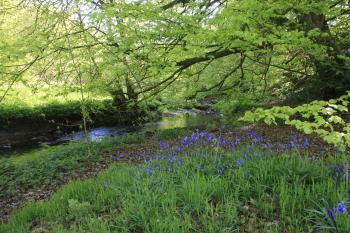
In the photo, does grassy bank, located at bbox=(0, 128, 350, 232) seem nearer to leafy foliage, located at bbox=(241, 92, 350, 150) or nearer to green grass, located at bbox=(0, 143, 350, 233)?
green grass, located at bbox=(0, 143, 350, 233)

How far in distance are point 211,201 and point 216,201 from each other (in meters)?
0.13

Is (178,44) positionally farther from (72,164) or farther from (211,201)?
(211,201)

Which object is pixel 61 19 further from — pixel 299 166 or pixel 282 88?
pixel 282 88

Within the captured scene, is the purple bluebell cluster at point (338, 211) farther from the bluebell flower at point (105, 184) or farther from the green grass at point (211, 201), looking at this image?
the bluebell flower at point (105, 184)

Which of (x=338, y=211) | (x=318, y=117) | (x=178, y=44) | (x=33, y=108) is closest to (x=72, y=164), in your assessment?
(x=178, y=44)

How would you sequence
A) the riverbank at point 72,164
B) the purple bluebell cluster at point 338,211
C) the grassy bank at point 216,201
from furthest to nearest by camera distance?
the riverbank at point 72,164, the grassy bank at point 216,201, the purple bluebell cluster at point 338,211

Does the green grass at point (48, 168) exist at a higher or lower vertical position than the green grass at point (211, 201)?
lower

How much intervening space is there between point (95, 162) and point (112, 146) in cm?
184

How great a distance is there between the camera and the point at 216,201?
3.08m

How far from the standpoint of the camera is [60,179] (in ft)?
20.9

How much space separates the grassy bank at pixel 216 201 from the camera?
2.55 metres

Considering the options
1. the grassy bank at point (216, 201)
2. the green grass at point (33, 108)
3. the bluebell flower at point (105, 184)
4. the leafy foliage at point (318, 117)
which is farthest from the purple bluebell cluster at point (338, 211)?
the green grass at point (33, 108)

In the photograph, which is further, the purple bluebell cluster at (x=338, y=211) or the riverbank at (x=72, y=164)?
the riverbank at (x=72, y=164)

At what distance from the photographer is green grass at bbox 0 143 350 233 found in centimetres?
257
